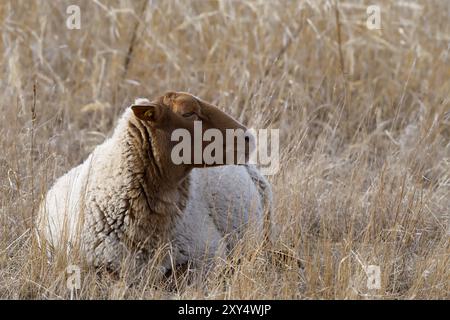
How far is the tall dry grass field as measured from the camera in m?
5.35

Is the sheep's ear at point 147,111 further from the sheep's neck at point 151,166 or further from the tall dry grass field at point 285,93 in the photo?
the tall dry grass field at point 285,93

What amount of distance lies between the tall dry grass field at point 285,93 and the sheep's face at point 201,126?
2.08ft

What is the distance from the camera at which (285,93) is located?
24.8 ft

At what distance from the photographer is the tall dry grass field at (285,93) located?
5348 mm

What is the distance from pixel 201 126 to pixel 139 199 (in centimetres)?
56

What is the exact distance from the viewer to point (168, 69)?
7.89m

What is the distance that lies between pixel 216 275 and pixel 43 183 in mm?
1288

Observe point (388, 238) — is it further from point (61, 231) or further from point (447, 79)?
point (447, 79)

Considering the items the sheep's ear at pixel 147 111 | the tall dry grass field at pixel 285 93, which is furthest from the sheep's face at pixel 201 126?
the tall dry grass field at pixel 285 93

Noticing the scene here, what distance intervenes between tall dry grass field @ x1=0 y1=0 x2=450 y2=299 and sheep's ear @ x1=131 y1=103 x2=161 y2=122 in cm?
83

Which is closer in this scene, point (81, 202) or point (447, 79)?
point (81, 202)

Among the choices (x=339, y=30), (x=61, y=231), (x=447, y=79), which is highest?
(x=339, y=30)

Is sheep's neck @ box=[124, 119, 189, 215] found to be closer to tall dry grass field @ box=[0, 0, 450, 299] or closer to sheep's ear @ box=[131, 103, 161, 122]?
sheep's ear @ box=[131, 103, 161, 122]
